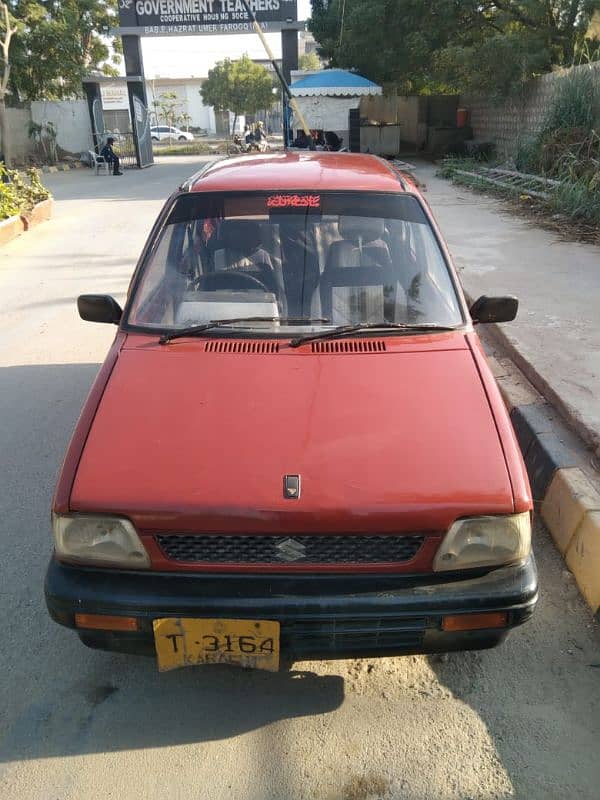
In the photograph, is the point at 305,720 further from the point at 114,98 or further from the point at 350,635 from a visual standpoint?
the point at 114,98

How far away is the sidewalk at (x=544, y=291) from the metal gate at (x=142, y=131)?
1644 cm

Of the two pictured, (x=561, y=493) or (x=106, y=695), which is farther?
(x=561, y=493)

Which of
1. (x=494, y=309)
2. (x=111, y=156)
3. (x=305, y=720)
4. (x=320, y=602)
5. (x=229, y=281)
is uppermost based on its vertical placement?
(x=111, y=156)

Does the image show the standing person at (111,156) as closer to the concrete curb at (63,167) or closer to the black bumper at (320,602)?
the concrete curb at (63,167)

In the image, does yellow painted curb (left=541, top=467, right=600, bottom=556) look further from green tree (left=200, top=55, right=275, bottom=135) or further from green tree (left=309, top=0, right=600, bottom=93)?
green tree (left=200, top=55, right=275, bottom=135)

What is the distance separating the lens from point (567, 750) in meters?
2.15

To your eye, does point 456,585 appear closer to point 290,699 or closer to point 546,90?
point 290,699

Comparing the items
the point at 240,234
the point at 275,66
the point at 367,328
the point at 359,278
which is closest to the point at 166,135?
the point at 275,66

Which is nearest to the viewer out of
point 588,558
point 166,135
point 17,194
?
point 588,558

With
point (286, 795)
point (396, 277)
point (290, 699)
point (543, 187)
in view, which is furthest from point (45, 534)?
point (543, 187)

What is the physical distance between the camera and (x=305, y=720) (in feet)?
7.43

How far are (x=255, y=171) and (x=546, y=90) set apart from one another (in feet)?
47.9

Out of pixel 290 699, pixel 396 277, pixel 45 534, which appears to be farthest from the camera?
pixel 45 534

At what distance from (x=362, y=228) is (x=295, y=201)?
35 centimetres
